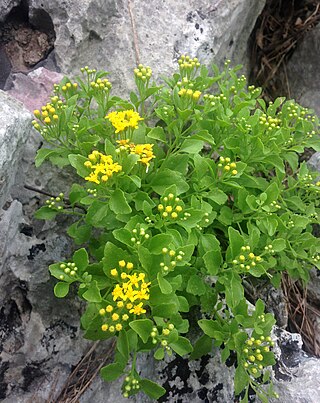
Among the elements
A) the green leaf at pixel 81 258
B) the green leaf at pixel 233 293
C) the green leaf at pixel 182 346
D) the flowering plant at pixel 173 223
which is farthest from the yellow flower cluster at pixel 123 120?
the green leaf at pixel 182 346

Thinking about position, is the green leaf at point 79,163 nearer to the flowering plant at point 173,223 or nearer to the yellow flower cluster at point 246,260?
the flowering plant at point 173,223

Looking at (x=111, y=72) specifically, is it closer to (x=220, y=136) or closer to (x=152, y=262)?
(x=220, y=136)

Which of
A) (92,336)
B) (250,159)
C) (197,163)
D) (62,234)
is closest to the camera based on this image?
(92,336)

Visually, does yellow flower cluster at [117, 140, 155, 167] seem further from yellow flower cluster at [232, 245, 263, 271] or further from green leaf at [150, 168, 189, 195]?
yellow flower cluster at [232, 245, 263, 271]

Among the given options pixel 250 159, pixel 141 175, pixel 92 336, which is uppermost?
pixel 250 159

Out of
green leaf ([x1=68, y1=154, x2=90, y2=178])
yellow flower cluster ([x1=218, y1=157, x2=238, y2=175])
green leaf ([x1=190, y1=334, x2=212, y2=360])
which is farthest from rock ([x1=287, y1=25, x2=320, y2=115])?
green leaf ([x1=68, y1=154, x2=90, y2=178])

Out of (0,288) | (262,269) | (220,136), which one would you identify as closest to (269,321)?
(262,269)
